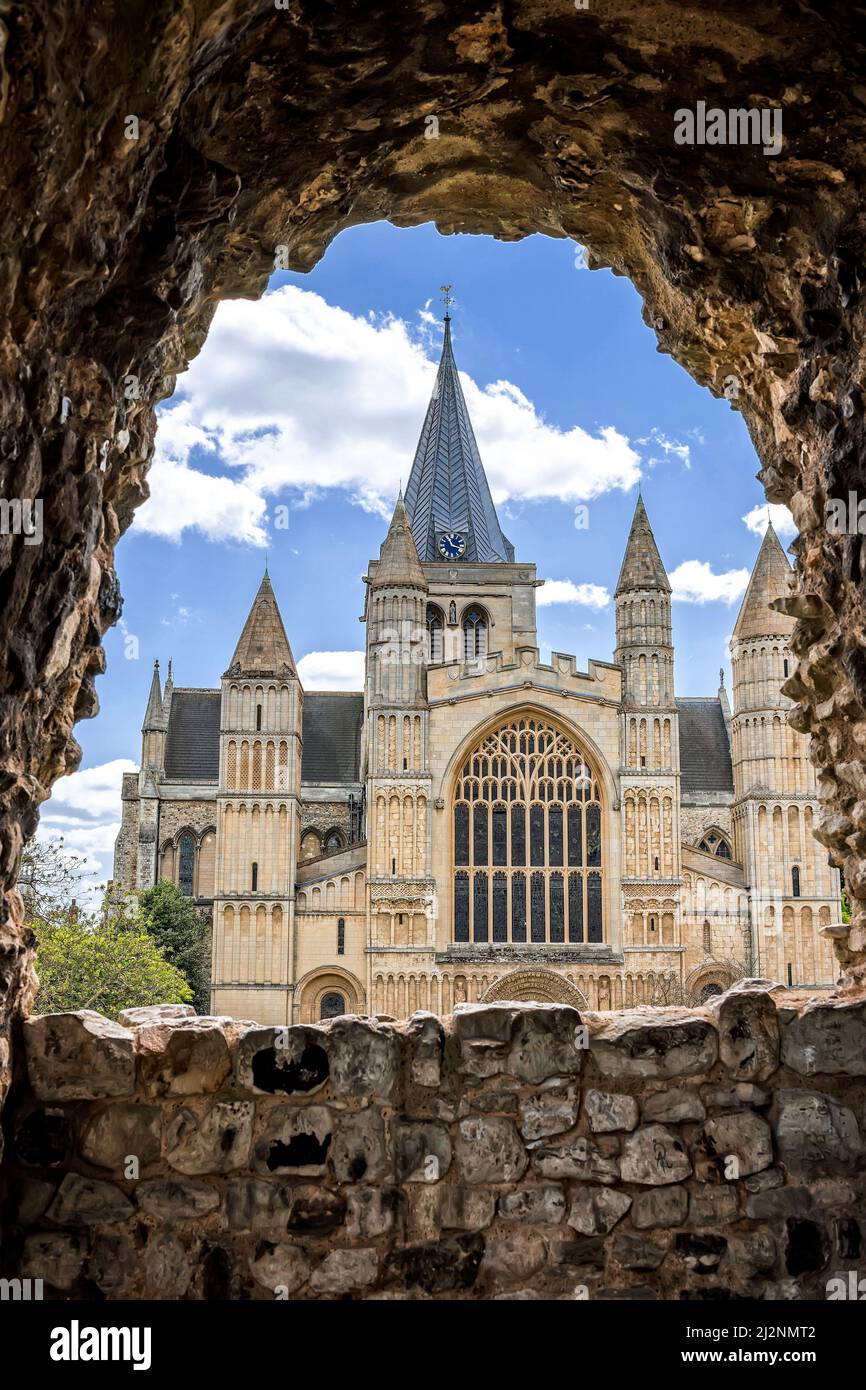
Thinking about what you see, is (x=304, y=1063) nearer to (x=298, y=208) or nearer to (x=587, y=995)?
(x=298, y=208)

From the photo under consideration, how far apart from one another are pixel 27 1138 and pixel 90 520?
2.23 metres

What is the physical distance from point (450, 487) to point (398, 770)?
19.6m

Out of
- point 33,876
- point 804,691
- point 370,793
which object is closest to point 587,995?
point 370,793

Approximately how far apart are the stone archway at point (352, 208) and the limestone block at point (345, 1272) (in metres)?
1.32

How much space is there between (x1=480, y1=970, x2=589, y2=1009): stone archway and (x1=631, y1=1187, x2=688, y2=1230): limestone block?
89.7ft

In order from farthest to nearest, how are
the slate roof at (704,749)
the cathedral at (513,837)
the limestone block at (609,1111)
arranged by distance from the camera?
1. the slate roof at (704,749)
2. the cathedral at (513,837)
3. the limestone block at (609,1111)

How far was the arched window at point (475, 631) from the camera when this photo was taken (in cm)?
4422

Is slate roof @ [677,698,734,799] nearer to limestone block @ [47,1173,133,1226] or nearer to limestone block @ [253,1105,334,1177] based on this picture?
limestone block @ [253,1105,334,1177]

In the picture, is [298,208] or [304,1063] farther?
[298,208]

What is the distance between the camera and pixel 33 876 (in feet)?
47.0

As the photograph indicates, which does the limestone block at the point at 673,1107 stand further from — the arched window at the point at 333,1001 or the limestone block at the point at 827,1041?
the arched window at the point at 333,1001

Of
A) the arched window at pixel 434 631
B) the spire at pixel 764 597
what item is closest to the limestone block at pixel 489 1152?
the spire at pixel 764 597

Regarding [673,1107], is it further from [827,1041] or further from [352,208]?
[352,208]

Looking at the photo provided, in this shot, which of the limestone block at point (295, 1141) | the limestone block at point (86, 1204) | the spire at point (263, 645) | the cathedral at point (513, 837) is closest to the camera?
the limestone block at point (86, 1204)
